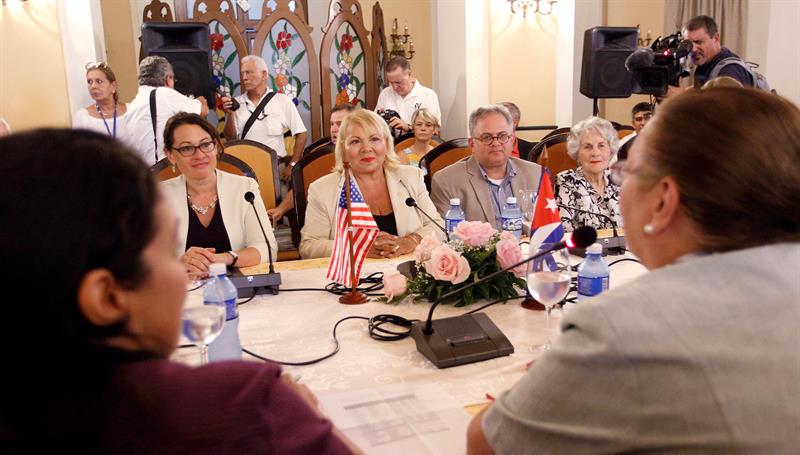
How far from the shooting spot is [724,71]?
12.3 feet

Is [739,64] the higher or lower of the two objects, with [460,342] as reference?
higher

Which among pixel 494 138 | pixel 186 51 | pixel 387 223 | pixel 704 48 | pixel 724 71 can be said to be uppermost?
pixel 186 51

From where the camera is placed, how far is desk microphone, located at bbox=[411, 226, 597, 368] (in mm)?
1438

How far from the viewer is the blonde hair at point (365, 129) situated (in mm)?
2936

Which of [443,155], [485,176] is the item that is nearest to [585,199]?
[485,176]

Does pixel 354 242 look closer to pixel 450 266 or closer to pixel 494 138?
pixel 450 266

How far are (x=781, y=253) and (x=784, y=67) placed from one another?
197 inches

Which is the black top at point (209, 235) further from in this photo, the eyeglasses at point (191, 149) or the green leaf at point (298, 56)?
the green leaf at point (298, 56)

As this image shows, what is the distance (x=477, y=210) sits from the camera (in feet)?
10.5

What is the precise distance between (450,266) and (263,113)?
3.89 m

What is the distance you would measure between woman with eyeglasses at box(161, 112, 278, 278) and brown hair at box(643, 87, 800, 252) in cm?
187

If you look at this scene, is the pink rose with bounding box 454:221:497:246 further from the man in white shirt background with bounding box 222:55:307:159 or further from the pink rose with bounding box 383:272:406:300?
the man in white shirt background with bounding box 222:55:307:159

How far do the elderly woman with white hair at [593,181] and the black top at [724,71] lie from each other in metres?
0.88

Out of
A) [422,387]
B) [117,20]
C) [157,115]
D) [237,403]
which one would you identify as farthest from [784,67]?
[117,20]
